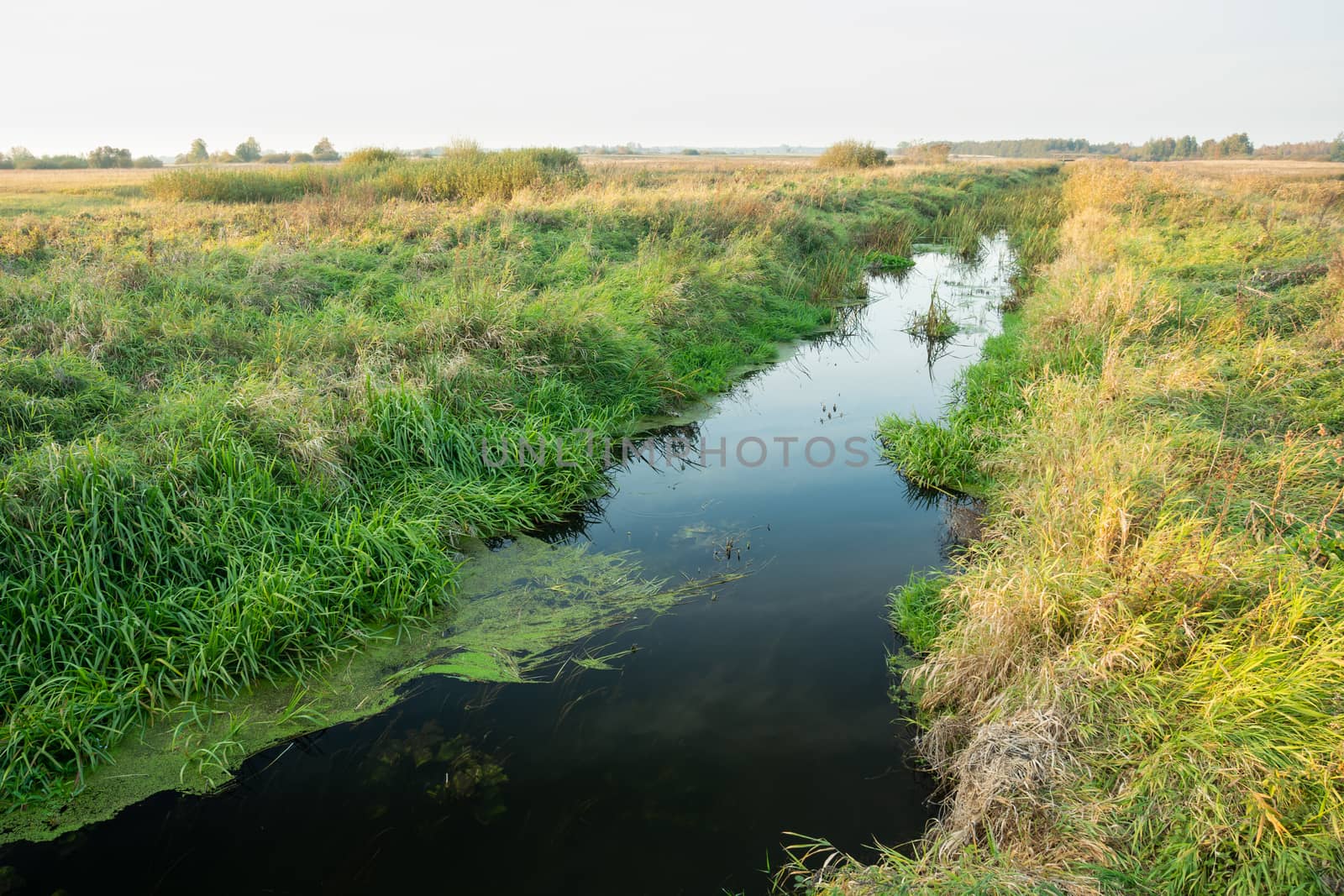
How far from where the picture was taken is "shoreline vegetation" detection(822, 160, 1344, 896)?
2.20 meters

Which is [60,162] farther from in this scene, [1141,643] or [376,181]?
[1141,643]

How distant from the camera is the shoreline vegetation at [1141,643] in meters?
2.20

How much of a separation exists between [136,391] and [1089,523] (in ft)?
21.6

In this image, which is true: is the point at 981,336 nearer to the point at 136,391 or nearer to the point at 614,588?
the point at 614,588

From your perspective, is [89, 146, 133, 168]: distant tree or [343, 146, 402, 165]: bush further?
[89, 146, 133, 168]: distant tree

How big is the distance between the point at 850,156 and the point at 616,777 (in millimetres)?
35520

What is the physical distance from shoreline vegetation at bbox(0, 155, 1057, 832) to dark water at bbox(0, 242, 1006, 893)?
0.47 m

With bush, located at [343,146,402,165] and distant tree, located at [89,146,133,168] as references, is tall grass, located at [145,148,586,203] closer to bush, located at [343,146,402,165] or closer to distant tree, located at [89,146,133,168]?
bush, located at [343,146,402,165]

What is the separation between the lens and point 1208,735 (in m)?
2.41

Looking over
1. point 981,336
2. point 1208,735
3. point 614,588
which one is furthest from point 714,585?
point 981,336

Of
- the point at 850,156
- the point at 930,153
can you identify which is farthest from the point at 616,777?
the point at 930,153

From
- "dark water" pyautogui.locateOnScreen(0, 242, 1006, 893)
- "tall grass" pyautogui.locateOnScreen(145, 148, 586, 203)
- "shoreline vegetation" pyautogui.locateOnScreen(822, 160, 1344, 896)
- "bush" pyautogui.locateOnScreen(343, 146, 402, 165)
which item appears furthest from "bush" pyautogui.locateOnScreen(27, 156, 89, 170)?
"shoreline vegetation" pyautogui.locateOnScreen(822, 160, 1344, 896)

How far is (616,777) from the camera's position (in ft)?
10.2

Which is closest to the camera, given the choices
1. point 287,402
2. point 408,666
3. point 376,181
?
point 408,666
